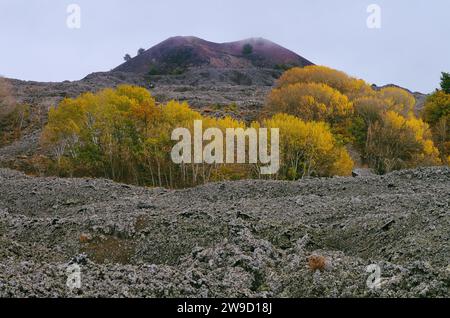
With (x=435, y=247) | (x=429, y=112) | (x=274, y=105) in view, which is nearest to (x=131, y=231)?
(x=435, y=247)

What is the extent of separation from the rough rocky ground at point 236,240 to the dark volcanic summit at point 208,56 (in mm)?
111947

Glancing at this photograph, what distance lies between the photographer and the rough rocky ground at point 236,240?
10.1m

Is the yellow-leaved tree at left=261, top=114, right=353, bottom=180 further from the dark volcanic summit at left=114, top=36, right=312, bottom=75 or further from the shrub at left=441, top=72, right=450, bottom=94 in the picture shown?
the dark volcanic summit at left=114, top=36, right=312, bottom=75

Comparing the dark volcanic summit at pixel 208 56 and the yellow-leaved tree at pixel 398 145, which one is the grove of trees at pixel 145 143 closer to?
the yellow-leaved tree at pixel 398 145

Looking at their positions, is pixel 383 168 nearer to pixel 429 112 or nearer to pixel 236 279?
pixel 429 112

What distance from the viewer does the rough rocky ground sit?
10.1 meters

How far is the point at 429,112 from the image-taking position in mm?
65500

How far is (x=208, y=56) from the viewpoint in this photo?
Answer: 485 feet

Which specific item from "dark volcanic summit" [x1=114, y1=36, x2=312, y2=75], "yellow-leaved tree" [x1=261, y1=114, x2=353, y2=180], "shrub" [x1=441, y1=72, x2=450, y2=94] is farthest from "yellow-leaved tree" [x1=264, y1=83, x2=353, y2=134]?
"dark volcanic summit" [x1=114, y1=36, x2=312, y2=75]

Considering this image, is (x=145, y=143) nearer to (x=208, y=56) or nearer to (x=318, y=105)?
(x=318, y=105)

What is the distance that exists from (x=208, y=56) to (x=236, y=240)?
137118 millimetres

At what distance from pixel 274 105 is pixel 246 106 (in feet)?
47.4

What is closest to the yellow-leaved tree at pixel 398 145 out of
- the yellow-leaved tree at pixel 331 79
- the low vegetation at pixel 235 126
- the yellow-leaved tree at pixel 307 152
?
the low vegetation at pixel 235 126

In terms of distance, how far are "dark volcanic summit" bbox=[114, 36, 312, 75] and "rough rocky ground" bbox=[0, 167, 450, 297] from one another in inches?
4407
